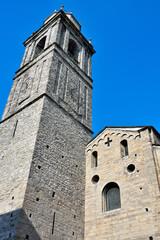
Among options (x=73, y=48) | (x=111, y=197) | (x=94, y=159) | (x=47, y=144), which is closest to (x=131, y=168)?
(x=111, y=197)

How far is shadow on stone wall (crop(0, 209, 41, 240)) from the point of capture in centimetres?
931

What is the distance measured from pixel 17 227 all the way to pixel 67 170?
4.57 metres

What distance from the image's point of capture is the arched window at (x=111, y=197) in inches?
473

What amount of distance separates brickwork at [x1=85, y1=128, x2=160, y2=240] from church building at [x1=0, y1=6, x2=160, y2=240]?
39mm

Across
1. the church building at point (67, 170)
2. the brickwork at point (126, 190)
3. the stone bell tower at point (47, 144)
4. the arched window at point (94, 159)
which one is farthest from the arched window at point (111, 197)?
the arched window at point (94, 159)

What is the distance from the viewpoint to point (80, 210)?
41.8 feet

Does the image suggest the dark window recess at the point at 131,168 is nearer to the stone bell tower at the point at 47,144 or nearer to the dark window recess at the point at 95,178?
the dark window recess at the point at 95,178

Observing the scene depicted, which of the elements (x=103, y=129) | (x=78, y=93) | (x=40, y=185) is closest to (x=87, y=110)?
(x=78, y=93)

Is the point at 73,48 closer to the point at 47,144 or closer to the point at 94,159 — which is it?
the point at 94,159

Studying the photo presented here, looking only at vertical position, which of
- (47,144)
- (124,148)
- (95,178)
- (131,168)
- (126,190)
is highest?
(124,148)

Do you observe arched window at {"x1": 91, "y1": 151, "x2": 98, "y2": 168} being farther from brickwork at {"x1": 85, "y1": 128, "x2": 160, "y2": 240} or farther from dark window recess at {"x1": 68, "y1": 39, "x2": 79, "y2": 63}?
dark window recess at {"x1": 68, "y1": 39, "x2": 79, "y2": 63}

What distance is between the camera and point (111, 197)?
12.4 metres

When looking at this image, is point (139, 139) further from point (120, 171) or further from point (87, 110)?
point (87, 110)

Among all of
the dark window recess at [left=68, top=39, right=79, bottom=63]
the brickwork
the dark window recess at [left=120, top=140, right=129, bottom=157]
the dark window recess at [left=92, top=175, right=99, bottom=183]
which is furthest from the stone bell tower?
the dark window recess at [left=120, top=140, right=129, bottom=157]
